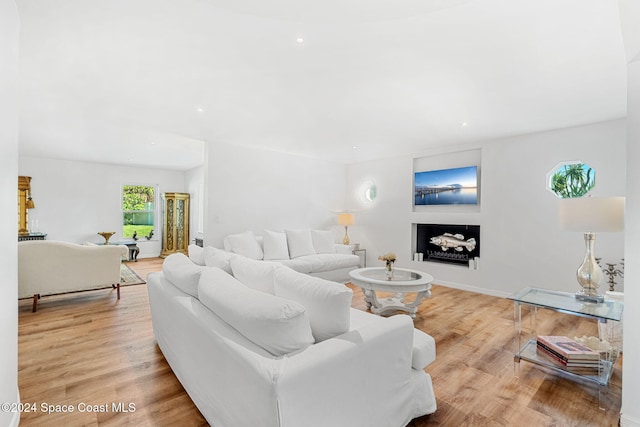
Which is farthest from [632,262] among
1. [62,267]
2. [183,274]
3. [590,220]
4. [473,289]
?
[62,267]

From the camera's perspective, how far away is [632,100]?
1712 millimetres

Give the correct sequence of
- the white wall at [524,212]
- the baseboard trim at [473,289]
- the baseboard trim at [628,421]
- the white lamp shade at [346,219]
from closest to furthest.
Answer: the baseboard trim at [628,421] → the white wall at [524,212] → the baseboard trim at [473,289] → the white lamp shade at [346,219]

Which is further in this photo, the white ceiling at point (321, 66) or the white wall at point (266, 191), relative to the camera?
the white wall at point (266, 191)

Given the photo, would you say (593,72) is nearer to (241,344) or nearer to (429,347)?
(429,347)

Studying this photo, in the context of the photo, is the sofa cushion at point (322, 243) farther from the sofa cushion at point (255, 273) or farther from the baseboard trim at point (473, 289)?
the sofa cushion at point (255, 273)

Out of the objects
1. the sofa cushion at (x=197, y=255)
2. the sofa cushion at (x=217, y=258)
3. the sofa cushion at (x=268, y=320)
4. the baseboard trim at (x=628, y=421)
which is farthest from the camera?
the sofa cushion at (x=197, y=255)

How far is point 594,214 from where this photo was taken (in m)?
2.14

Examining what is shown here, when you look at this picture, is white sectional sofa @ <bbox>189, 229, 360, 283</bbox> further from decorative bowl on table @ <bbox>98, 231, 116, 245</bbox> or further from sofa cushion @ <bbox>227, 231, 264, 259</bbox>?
decorative bowl on table @ <bbox>98, 231, 116, 245</bbox>

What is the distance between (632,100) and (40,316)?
18.1 ft

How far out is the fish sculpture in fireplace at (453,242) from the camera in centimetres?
488

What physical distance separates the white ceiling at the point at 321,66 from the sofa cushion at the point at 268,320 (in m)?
1.62

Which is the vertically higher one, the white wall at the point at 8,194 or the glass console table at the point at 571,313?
the white wall at the point at 8,194

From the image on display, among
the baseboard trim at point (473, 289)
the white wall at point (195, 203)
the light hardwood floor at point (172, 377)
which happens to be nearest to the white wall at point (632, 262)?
the light hardwood floor at point (172, 377)

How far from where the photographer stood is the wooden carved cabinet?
302 inches
